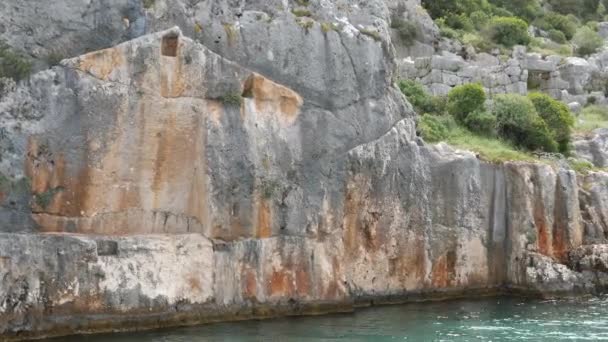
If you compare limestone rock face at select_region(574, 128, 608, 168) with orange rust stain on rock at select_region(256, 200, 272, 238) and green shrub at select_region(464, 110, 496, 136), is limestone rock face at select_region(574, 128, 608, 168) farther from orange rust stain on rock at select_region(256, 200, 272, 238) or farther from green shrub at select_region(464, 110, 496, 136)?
orange rust stain on rock at select_region(256, 200, 272, 238)

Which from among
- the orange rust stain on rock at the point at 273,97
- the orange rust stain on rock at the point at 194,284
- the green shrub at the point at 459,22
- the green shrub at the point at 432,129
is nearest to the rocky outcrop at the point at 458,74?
the green shrub at the point at 432,129

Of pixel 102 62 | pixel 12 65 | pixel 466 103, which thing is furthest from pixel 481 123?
pixel 12 65

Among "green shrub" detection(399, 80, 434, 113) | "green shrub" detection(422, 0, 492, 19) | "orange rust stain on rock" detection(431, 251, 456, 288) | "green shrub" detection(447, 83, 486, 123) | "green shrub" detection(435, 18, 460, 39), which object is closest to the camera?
"orange rust stain on rock" detection(431, 251, 456, 288)

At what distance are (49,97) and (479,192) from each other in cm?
1444

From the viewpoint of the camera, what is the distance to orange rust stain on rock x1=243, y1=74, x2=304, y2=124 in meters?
21.5

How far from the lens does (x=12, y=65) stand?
18.8 metres

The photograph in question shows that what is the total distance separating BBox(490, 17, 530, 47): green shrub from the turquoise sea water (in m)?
24.2

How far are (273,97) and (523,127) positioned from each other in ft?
46.0

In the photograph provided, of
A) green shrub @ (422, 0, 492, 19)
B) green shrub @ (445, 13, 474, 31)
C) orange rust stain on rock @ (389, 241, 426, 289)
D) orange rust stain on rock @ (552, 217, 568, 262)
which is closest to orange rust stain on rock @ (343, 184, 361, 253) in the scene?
orange rust stain on rock @ (389, 241, 426, 289)

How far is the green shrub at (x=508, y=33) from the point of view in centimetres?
4503

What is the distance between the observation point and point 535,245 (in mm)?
26188

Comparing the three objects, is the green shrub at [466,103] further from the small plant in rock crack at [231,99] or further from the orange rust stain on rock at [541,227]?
the small plant in rock crack at [231,99]

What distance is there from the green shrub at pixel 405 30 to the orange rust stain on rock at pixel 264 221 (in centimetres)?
2319

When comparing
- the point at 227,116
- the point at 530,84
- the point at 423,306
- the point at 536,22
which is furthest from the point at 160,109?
the point at 536,22
